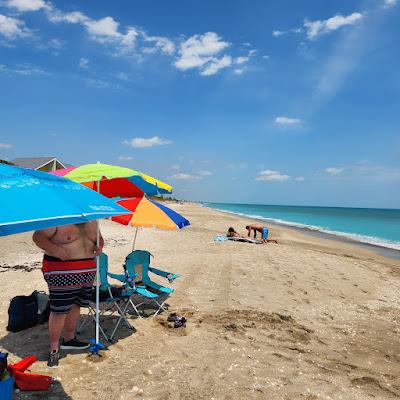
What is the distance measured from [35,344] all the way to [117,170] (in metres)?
2.84

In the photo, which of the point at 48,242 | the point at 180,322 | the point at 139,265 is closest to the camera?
the point at 48,242

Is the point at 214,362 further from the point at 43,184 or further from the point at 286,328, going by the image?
the point at 43,184

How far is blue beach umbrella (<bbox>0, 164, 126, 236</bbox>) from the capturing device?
8.91ft

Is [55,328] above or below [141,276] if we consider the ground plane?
below

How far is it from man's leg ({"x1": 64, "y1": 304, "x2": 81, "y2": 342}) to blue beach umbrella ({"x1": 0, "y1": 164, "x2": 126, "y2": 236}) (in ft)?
5.70

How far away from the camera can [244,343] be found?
17.5ft

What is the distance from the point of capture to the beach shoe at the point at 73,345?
4758 millimetres

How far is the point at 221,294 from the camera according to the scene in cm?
797

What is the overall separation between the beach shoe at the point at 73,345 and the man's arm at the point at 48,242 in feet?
4.44

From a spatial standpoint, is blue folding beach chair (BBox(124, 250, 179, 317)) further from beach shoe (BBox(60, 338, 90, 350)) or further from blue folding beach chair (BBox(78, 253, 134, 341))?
beach shoe (BBox(60, 338, 90, 350))

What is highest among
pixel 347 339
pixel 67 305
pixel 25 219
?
pixel 25 219

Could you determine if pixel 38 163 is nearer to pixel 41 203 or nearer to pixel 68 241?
pixel 68 241

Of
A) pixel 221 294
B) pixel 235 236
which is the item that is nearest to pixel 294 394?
pixel 221 294

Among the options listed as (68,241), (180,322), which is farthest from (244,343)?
(68,241)
